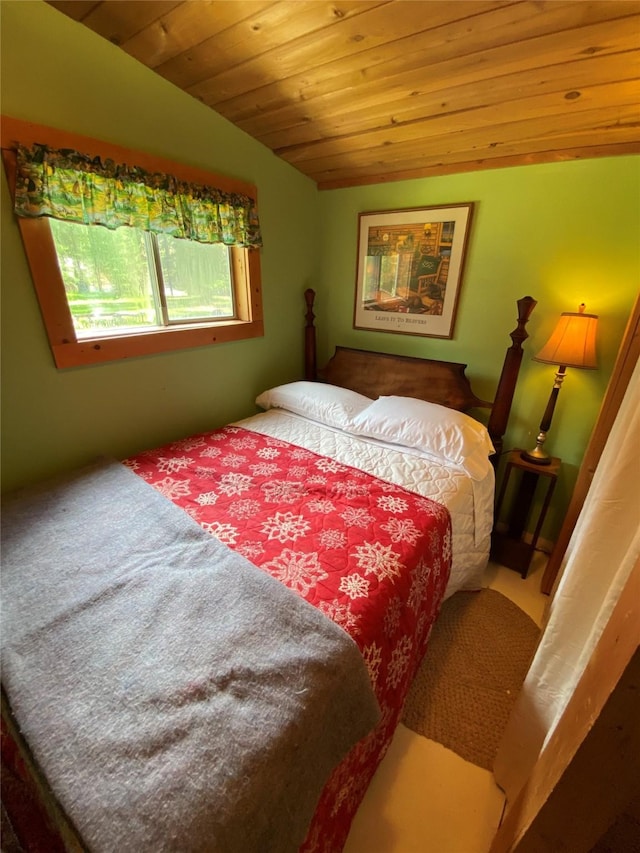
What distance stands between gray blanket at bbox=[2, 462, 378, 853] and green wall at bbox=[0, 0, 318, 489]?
656 mm

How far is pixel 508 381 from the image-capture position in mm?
1939

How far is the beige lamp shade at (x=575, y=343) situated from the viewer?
166cm

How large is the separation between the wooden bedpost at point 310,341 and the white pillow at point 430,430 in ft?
2.62

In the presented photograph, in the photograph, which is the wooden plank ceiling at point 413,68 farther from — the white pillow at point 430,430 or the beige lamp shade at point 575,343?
the white pillow at point 430,430

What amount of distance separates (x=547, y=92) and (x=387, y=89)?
615 millimetres

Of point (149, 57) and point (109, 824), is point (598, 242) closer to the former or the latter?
point (149, 57)

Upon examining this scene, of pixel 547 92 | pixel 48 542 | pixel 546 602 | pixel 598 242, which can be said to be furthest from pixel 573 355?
pixel 48 542

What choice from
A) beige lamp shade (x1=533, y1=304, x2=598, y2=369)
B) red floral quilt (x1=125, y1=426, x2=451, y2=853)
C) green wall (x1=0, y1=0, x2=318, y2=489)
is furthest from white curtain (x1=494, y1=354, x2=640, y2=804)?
green wall (x1=0, y1=0, x2=318, y2=489)

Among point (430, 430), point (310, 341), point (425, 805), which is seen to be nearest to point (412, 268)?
point (310, 341)

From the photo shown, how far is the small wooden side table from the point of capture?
1.91m

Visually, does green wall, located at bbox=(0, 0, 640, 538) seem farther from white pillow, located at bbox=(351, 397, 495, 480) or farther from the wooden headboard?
white pillow, located at bbox=(351, 397, 495, 480)

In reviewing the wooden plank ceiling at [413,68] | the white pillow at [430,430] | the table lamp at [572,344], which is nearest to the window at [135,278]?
the wooden plank ceiling at [413,68]

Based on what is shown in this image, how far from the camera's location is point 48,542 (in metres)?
1.18

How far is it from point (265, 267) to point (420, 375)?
4.08ft
